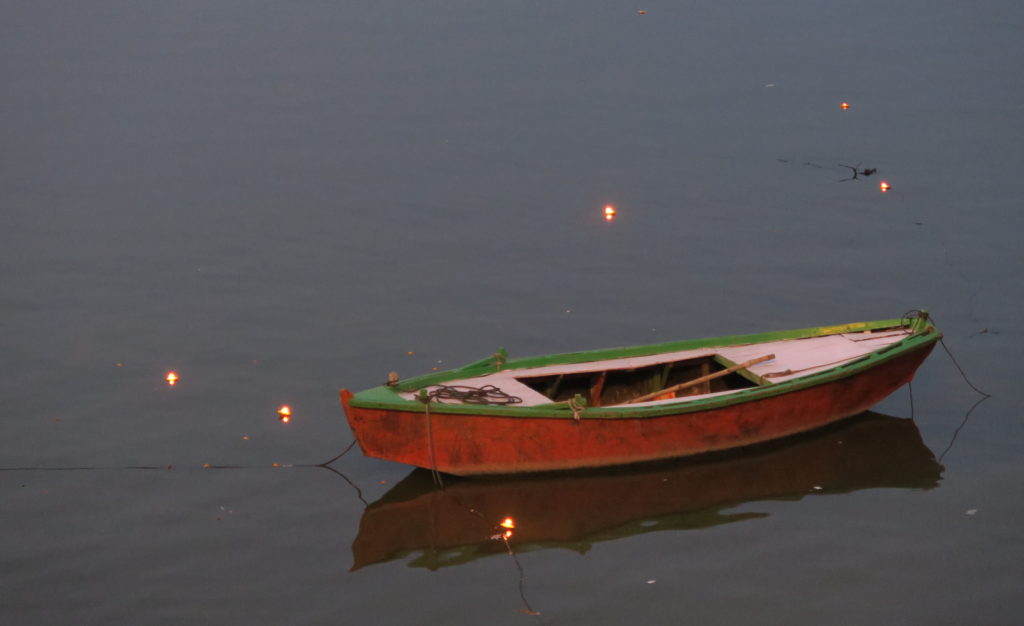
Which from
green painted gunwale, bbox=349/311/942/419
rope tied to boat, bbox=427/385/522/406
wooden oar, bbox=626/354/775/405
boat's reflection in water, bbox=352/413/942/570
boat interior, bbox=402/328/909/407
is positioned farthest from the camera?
boat interior, bbox=402/328/909/407

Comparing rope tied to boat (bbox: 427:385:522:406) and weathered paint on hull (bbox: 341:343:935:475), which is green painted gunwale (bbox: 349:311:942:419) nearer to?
weathered paint on hull (bbox: 341:343:935:475)

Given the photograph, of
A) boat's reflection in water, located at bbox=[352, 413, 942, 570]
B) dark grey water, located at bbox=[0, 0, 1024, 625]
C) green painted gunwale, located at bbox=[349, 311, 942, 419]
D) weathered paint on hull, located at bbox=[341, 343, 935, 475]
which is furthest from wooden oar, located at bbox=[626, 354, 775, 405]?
dark grey water, located at bbox=[0, 0, 1024, 625]

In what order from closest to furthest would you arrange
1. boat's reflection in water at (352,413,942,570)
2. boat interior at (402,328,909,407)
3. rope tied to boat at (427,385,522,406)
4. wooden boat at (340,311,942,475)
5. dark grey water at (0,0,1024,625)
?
1. dark grey water at (0,0,1024,625)
2. boat's reflection in water at (352,413,942,570)
3. wooden boat at (340,311,942,475)
4. rope tied to boat at (427,385,522,406)
5. boat interior at (402,328,909,407)

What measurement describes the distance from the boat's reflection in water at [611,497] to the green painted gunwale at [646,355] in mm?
752

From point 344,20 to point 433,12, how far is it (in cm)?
214

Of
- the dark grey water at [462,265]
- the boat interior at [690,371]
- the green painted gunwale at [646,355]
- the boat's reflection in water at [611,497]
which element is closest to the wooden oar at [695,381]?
the boat interior at [690,371]

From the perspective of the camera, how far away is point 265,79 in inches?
1056

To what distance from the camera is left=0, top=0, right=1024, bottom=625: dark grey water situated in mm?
11414

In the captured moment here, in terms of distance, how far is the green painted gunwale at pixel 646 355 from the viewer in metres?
12.4

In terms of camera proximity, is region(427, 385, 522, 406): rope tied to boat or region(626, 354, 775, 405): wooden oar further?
region(626, 354, 775, 405): wooden oar

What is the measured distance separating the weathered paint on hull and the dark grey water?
530 mm

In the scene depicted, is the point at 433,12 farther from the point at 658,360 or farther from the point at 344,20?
the point at 658,360

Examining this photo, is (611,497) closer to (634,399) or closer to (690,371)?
(634,399)

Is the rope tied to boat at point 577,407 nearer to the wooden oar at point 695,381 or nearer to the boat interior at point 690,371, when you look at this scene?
the boat interior at point 690,371
